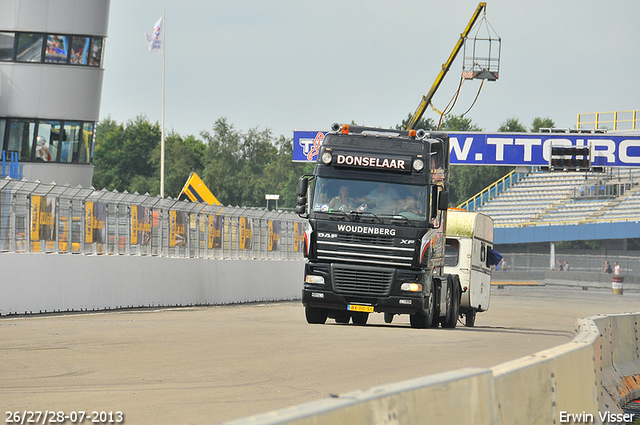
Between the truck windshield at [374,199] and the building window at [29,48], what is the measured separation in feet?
76.5

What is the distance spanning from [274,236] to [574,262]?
3634 centimetres

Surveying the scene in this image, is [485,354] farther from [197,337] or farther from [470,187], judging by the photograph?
[470,187]

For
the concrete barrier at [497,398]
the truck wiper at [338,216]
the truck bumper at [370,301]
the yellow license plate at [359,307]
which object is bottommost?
the yellow license plate at [359,307]

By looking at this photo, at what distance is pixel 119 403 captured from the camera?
858 centimetres

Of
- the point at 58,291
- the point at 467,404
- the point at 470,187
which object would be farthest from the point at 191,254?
the point at 470,187

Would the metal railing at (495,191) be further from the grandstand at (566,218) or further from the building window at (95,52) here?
the building window at (95,52)

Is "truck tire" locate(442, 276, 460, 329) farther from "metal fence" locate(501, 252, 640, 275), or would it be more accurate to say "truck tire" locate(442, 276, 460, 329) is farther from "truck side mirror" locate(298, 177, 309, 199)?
"metal fence" locate(501, 252, 640, 275)

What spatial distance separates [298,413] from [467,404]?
1583mm

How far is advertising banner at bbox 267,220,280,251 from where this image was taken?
34.4m

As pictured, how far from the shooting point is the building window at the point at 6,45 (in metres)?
37.8

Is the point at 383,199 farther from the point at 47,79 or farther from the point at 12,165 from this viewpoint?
the point at 47,79

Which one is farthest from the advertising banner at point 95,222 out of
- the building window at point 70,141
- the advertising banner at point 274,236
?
the building window at point 70,141

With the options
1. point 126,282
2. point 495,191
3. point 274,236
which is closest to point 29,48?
point 274,236

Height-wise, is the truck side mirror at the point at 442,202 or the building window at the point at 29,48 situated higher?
the building window at the point at 29,48
